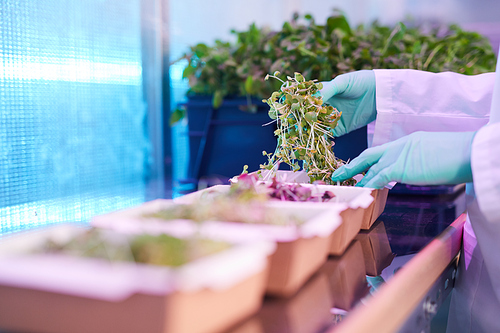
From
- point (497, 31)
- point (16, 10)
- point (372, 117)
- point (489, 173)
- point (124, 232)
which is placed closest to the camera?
point (124, 232)

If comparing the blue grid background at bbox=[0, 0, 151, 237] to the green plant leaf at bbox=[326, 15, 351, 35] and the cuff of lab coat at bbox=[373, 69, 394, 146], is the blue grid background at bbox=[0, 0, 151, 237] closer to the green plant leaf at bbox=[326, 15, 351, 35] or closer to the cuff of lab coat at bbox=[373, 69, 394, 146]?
the cuff of lab coat at bbox=[373, 69, 394, 146]

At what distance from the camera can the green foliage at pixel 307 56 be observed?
2.00 m

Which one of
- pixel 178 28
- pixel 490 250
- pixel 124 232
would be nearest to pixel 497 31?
pixel 178 28

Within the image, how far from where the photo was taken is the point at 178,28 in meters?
2.79

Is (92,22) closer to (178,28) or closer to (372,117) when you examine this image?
(178,28)

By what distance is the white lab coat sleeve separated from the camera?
1.43 m

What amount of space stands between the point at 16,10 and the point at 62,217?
1015 millimetres

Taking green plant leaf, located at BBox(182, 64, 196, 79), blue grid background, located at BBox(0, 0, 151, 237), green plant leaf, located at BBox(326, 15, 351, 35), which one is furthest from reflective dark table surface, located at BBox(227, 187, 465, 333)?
green plant leaf, located at BBox(182, 64, 196, 79)

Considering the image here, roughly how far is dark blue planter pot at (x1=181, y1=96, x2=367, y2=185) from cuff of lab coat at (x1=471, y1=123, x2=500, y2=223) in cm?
129

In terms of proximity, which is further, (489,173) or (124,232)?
(489,173)

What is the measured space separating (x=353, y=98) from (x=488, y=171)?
2.35ft

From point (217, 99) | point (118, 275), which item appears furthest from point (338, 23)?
point (118, 275)

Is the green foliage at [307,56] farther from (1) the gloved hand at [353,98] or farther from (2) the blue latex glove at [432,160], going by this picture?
(2) the blue latex glove at [432,160]

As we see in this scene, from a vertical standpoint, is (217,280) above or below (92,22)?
below
